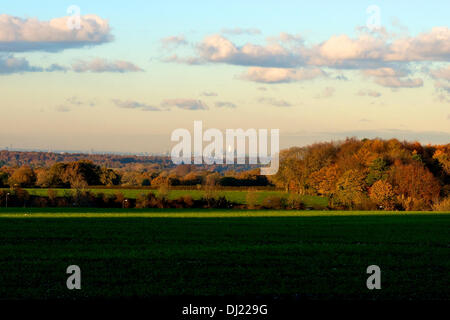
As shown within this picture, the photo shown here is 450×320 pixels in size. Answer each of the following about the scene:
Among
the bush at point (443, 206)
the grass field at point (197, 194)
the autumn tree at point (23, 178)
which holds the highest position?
the autumn tree at point (23, 178)

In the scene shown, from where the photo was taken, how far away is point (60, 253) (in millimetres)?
24859

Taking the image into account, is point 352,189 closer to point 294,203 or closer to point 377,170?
point 377,170

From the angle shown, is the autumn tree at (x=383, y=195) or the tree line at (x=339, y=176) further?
the tree line at (x=339, y=176)

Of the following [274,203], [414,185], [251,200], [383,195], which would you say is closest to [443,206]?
[414,185]

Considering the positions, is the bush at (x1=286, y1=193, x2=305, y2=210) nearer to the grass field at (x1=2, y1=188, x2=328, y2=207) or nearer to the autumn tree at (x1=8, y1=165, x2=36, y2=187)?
the grass field at (x1=2, y1=188, x2=328, y2=207)

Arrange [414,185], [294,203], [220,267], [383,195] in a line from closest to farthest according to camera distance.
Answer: [220,267] → [383,195] → [414,185] → [294,203]

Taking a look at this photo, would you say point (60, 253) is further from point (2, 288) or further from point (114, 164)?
point (114, 164)

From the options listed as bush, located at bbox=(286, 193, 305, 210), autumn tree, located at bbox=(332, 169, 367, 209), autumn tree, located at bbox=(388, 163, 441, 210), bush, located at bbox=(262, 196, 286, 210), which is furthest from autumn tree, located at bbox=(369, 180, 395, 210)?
bush, located at bbox=(262, 196, 286, 210)

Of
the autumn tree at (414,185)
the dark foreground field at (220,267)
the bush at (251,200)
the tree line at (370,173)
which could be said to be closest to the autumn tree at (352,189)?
the tree line at (370,173)

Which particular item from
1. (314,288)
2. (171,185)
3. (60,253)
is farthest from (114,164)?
(314,288)

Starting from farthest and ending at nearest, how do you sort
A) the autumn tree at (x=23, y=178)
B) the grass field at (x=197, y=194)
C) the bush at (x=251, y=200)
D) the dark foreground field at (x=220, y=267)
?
the autumn tree at (x=23, y=178), the grass field at (x=197, y=194), the bush at (x=251, y=200), the dark foreground field at (x=220, y=267)

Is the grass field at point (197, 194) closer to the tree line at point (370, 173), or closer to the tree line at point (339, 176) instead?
the tree line at point (339, 176)

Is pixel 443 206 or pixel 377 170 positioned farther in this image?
pixel 377 170
